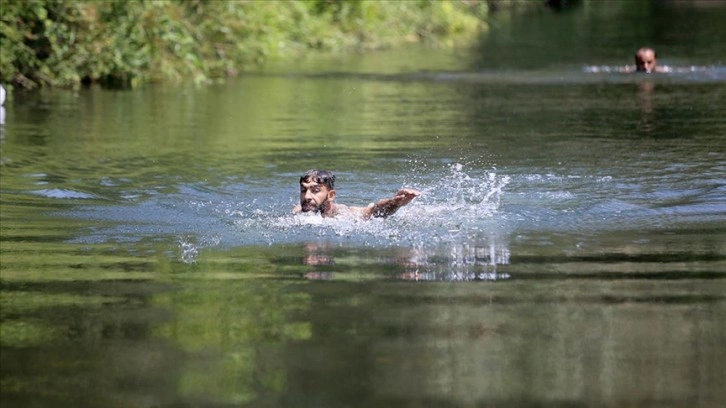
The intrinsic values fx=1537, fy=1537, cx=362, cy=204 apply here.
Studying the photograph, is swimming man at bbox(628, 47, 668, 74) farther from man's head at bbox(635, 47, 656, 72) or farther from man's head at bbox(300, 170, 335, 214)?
man's head at bbox(300, 170, 335, 214)

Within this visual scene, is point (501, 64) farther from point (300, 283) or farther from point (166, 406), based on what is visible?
point (166, 406)

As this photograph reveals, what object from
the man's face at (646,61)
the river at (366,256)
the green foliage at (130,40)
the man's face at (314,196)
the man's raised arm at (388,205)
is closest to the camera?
the river at (366,256)

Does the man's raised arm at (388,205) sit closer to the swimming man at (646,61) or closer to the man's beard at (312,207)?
the man's beard at (312,207)

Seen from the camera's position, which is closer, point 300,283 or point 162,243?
point 300,283

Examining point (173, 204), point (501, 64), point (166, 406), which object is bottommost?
point (166, 406)

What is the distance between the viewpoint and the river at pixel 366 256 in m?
6.83

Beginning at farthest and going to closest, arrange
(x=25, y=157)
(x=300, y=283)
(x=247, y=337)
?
(x=25, y=157) → (x=300, y=283) → (x=247, y=337)

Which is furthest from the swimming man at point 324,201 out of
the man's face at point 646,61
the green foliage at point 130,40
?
the man's face at point 646,61

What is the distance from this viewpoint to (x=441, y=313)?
8.16 meters

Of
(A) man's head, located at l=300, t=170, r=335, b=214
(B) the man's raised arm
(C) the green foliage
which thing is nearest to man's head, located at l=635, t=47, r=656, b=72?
(C) the green foliage

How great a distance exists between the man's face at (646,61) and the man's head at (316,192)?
16673mm

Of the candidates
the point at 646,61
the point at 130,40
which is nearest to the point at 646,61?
the point at 646,61

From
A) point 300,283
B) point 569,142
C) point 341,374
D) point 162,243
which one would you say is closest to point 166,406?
point 341,374

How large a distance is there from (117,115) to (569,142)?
23.4 feet
